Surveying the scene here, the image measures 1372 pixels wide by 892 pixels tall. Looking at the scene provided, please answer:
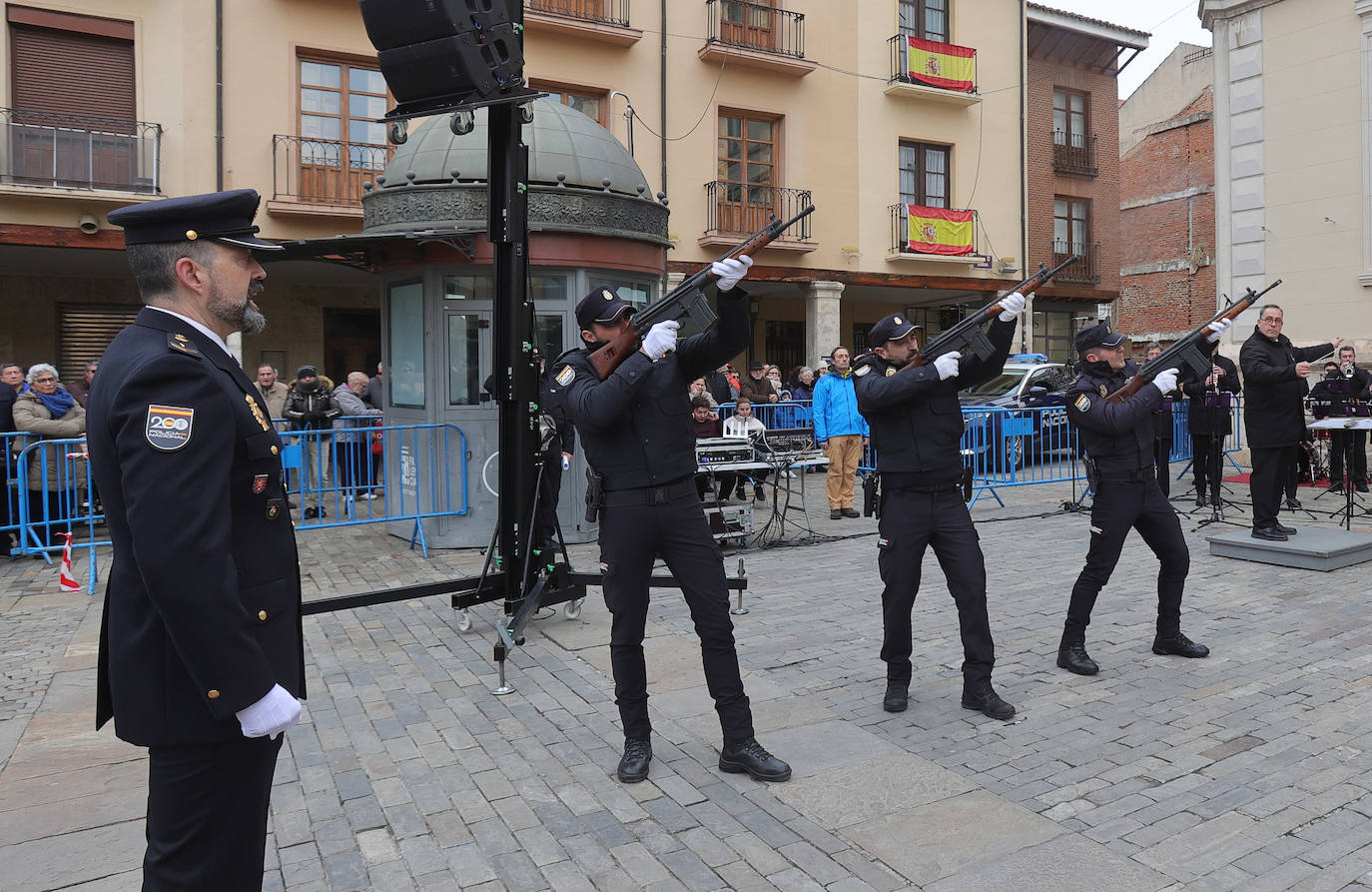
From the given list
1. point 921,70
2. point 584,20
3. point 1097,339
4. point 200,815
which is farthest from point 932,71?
point 200,815

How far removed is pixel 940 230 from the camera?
22328 mm

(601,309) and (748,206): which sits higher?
(748,206)

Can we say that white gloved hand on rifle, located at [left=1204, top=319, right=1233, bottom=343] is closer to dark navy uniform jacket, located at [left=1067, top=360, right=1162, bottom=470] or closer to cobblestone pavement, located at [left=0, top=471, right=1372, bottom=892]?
dark navy uniform jacket, located at [left=1067, top=360, right=1162, bottom=470]

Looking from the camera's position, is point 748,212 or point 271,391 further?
point 748,212

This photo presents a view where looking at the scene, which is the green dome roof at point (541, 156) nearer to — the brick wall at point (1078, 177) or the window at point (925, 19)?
the window at point (925, 19)

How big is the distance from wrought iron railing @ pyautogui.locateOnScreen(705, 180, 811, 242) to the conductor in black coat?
478 inches

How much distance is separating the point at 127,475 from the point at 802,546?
802 centimetres

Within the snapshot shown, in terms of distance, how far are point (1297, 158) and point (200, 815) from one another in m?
17.5

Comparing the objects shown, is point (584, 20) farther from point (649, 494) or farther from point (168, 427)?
point (168, 427)

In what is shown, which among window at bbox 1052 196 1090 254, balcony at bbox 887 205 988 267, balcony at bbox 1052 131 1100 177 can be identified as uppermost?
A: balcony at bbox 1052 131 1100 177

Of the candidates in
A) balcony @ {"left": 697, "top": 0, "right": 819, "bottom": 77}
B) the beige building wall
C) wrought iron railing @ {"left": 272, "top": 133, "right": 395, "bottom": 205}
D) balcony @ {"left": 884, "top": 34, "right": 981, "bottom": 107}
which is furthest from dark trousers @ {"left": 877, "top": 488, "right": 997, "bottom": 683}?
balcony @ {"left": 884, "top": 34, "right": 981, "bottom": 107}

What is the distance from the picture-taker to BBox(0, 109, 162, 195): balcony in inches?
574

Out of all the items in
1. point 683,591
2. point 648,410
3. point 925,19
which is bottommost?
point 683,591

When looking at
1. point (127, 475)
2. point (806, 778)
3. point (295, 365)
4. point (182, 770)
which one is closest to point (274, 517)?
point (127, 475)
